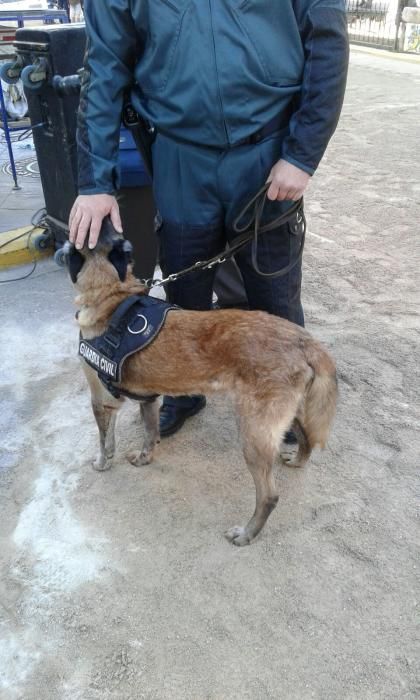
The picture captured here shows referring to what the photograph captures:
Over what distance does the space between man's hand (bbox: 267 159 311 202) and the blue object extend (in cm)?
176

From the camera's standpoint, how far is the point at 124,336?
2504 millimetres

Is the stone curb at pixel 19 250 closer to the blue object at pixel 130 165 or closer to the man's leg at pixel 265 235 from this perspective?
the blue object at pixel 130 165

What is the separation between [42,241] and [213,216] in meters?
3.09

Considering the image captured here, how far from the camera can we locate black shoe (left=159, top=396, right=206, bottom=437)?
3191 millimetres

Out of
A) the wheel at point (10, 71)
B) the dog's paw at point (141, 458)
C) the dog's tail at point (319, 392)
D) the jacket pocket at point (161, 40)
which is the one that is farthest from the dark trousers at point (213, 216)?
the wheel at point (10, 71)

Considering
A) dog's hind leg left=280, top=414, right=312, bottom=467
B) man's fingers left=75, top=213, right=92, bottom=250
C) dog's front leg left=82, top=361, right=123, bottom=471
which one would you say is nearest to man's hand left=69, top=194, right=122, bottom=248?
man's fingers left=75, top=213, right=92, bottom=250

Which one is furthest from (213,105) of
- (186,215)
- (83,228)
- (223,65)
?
(83,228)

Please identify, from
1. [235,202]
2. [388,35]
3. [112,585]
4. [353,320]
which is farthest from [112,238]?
[388,35]

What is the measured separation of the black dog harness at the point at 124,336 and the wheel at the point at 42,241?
2.96 metres

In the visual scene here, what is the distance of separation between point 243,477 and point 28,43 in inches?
145

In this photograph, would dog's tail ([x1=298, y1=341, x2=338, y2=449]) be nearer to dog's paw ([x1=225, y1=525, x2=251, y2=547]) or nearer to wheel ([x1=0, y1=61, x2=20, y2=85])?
dog's paw ([x1=225, y1=525, x2=251, y2=547])

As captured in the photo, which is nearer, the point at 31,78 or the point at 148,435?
the point at 148,435

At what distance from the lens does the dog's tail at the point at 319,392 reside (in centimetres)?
237

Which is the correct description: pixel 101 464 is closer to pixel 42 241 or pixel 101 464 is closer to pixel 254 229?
pixel 254 229
